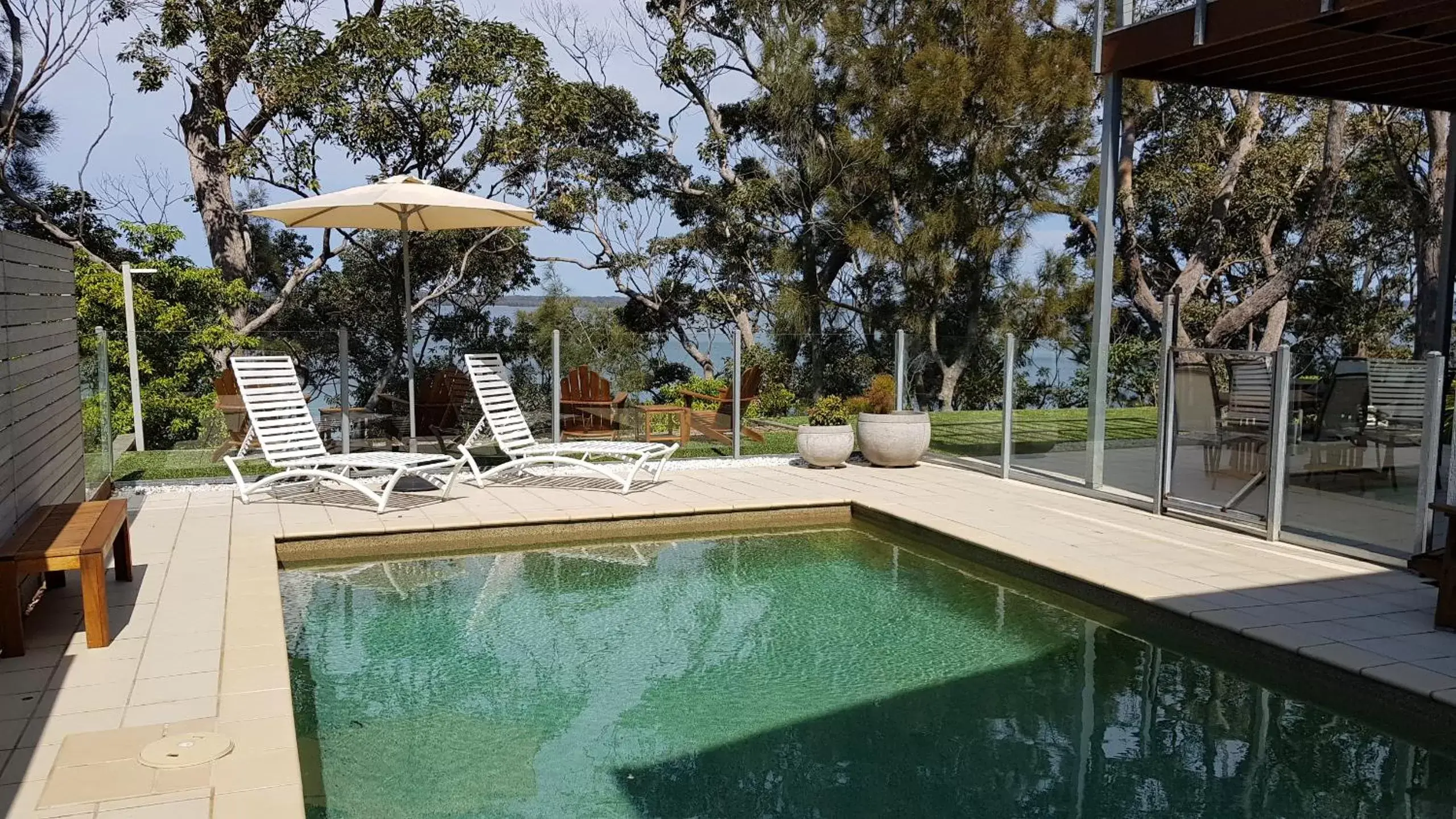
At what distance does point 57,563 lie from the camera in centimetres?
Answer: 401

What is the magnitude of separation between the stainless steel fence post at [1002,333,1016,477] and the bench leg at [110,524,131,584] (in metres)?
6.74

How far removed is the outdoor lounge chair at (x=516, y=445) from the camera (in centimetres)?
835

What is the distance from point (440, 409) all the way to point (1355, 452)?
7.66 metres

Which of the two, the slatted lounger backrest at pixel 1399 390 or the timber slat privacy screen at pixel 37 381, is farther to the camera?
the slatted lounger backrest at pixel 1399 390

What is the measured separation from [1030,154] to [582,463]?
30.2 feet

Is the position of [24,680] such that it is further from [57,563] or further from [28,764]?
[28,764]

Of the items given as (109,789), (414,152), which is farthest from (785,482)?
(414,152)

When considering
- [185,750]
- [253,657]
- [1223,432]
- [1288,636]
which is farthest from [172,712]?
[1223,432]

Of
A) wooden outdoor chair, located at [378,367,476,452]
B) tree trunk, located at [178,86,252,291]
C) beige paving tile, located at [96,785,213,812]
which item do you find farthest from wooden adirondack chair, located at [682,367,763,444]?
tree trunk, located at [178,86,252,291]

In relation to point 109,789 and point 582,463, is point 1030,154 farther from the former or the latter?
point 109,789

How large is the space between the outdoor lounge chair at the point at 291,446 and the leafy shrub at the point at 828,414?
3.45 meters

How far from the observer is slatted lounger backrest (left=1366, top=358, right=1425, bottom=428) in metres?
5.79

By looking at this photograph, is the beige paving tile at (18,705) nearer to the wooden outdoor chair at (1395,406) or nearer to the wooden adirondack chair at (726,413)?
the wooden outdoor chair at (1395,406)

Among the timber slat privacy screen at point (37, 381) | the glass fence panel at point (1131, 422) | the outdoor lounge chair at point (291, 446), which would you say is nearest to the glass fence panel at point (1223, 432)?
the glass fence panel at point (1131, 422)
